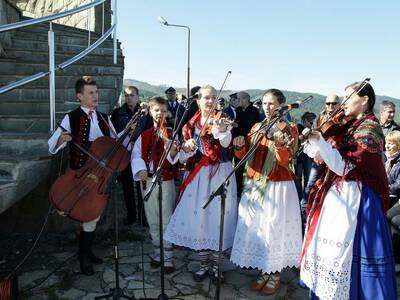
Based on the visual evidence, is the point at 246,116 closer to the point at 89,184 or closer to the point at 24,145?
the point at 89,184

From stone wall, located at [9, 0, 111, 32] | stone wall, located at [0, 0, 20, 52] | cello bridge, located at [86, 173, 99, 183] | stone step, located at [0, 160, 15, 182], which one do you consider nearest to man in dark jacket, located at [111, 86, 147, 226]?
cello bridge, located at [86, 173, 99, 183]

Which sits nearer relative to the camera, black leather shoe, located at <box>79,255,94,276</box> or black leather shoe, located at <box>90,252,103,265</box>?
black leather shoe, located at <box>79,255,94,276</box>

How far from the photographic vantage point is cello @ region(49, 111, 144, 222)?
11.7 ft

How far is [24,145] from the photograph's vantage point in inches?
159

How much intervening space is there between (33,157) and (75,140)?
0.43 m

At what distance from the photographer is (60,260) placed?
446cm

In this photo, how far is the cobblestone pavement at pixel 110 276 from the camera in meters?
3.78

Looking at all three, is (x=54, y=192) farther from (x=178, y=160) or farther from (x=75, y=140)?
(x=178, y=160)

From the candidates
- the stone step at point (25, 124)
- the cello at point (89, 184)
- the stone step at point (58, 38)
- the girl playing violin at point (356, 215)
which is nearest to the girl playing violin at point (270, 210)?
the girl playing violin at point (356, 215)

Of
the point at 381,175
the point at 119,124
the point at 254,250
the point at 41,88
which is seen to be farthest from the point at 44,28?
the point at 381,175

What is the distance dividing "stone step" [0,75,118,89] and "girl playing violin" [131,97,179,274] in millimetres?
1762

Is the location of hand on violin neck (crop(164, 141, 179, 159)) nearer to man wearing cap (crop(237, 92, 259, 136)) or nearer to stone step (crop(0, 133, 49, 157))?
stone step (crop(0, 133, 49, 157))

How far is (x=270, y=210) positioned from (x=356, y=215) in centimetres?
81

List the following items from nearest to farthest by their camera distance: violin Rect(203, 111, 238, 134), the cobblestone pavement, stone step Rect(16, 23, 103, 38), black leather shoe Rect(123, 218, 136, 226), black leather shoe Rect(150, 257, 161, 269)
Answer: violin Rect(203, 111, 238, 134)
the cobblestone pavement
black leather shoe Rect(150, 257, 161, 269)
black leather shoe Rect(123, 218, 136, 226)
stone step Rect(16, 23, 103, 38)
